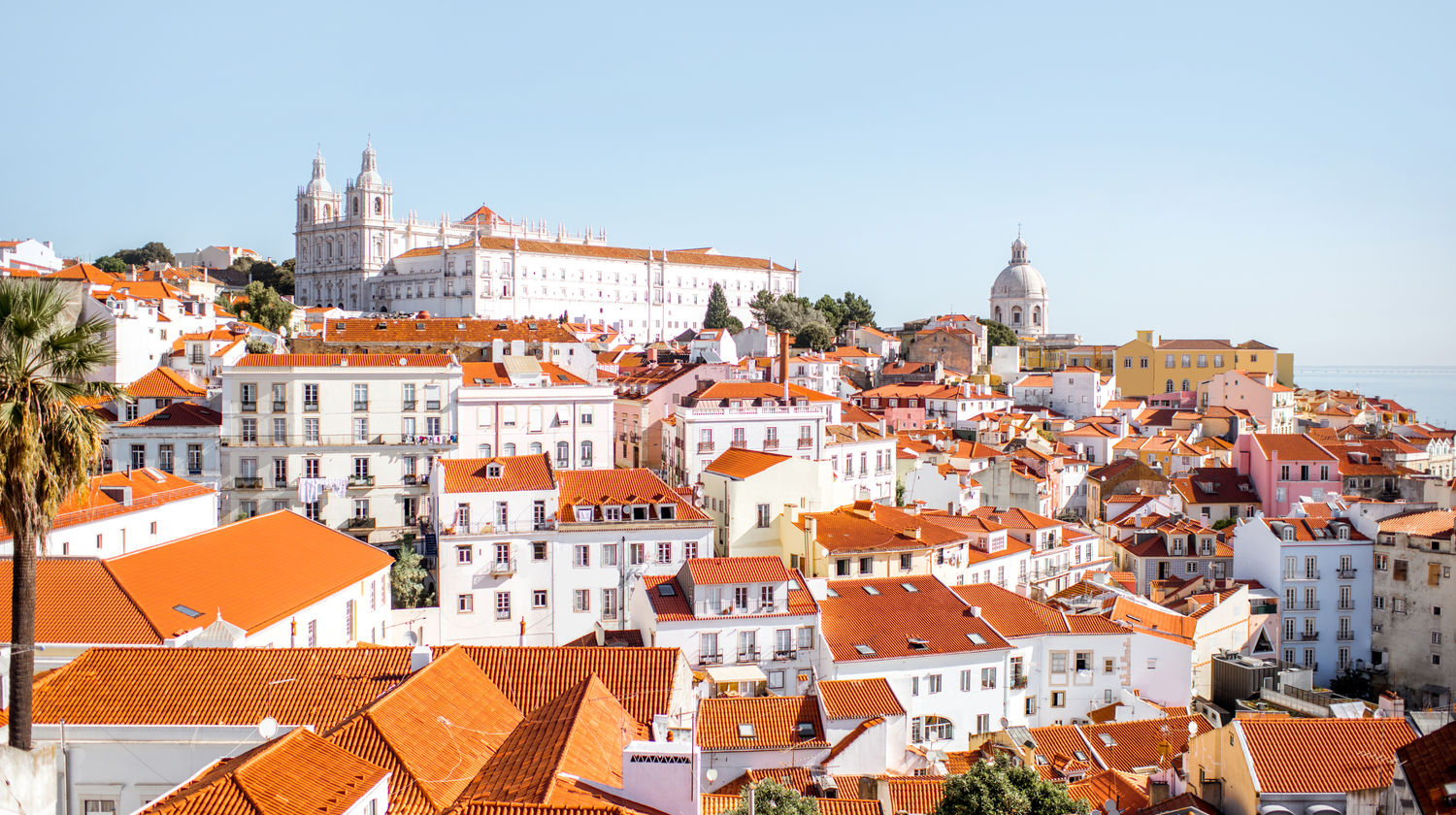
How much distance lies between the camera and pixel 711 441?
5091 centimetres

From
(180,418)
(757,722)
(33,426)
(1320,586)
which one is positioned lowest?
(1320,586)

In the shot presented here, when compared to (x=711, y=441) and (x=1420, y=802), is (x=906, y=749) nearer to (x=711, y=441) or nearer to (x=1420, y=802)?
(x=1420, y=802)

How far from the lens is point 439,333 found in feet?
247

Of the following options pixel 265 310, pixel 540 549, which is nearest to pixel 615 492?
pixel 540 549

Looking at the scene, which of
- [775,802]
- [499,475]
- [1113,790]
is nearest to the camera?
[775,802]

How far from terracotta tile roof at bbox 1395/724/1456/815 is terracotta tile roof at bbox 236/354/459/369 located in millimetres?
38365

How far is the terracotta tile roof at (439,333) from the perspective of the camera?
7269 cm

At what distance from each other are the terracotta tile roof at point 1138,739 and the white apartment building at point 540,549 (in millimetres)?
13554

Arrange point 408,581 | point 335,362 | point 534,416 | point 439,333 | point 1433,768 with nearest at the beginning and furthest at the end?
point 1433,768, point 408,581, point 335,362, point 534,416, point 439,333

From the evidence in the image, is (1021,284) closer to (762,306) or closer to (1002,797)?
(762,306)

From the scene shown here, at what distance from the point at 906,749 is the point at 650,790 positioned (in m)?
15.4

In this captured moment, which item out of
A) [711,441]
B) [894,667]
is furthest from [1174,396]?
[894,667]

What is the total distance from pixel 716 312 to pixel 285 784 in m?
124

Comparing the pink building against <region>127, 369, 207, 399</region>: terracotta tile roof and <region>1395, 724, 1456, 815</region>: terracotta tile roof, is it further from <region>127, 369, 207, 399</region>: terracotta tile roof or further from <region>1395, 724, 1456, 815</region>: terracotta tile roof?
<region>127, 369, 207, 399</region>: terracotta tile roof
